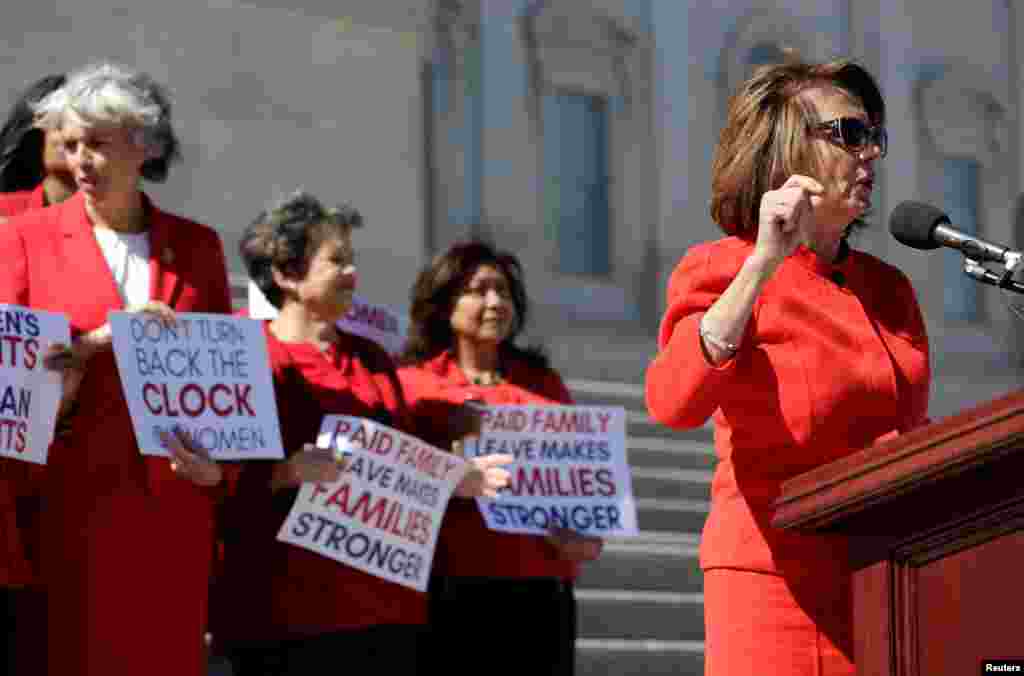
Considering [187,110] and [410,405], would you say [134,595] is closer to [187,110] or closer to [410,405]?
[410,405]

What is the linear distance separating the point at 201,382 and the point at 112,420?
28 cm

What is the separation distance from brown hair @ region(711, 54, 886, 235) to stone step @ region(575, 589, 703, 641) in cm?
561

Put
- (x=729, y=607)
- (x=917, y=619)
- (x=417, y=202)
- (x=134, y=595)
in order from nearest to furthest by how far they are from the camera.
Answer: (x=917, y=619), (x=729, y=607), (x=134, y=595), (x=417, y=202)

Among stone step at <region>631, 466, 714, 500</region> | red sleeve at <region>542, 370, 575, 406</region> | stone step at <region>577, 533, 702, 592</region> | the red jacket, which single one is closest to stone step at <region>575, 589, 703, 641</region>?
stone step at <region>577, 533, 702, 592</region>

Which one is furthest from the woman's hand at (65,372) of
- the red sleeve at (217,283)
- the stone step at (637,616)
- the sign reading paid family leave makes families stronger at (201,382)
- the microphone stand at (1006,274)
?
the stone step at (637,616)

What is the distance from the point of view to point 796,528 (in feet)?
10.1

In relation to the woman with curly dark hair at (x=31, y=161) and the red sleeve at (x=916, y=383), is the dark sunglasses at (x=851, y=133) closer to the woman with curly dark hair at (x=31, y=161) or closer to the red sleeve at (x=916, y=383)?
the red sleeve at (x=916, y=383)

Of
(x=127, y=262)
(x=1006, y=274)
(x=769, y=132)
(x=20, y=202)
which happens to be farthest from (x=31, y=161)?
(x=1006, y=274)

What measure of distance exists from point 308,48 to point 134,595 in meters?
8.20

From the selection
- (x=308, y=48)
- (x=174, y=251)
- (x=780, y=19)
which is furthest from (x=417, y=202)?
(x=174, y=251)

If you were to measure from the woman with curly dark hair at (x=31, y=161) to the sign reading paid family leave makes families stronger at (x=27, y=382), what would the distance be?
2.59 feet

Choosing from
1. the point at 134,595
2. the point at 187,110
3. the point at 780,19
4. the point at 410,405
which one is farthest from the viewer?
the point at 780,19

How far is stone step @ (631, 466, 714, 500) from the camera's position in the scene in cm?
1152

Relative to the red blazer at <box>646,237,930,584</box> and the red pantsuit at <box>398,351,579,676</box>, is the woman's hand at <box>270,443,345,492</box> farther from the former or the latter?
the red blazer at <box>646,237,930,584</box>
